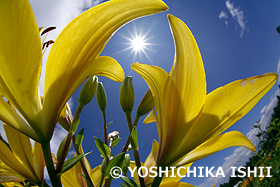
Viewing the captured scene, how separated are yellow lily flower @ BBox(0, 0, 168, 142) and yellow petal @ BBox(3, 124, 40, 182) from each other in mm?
157

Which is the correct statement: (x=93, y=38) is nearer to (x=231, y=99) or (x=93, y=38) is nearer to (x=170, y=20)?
(x=170, y=20)

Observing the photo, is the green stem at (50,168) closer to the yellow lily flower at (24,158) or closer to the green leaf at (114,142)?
the yellow lily flower at (24,158)

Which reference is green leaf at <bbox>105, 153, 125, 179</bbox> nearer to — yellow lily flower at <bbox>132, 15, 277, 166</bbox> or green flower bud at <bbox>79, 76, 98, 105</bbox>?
yellow lily flower at <bbox>132, 15, 277, 166</bbox>

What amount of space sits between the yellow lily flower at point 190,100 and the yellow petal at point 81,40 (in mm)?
84

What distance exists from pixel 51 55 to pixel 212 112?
0.91 ft

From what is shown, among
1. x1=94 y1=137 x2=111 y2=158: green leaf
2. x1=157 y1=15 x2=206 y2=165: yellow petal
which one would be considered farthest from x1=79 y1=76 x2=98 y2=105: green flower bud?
x1=157 y1=15 x2=206 y2=165: yellow petal

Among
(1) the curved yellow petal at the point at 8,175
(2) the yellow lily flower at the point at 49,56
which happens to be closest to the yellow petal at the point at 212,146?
(2) the yellow lily flower at the point at 49,56

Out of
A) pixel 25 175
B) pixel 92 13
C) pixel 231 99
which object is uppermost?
pixel 92 13

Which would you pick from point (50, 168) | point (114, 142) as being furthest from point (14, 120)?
point (114, 142)

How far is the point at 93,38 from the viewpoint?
330 millimetres

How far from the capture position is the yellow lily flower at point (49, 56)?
29cm

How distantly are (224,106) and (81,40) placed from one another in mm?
265

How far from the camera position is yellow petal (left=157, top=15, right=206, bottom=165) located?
378mm

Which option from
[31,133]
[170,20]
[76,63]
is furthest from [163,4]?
[31,133]
